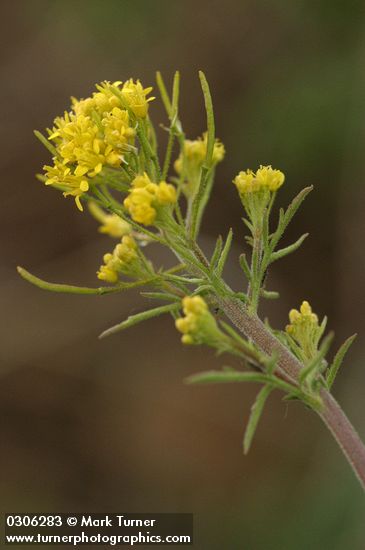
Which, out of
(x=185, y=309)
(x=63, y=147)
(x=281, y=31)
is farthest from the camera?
(x=281, y=31)

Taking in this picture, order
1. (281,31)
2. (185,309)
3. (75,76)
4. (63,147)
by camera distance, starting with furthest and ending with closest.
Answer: (75,76), (281,31), (63,147), (185,309)

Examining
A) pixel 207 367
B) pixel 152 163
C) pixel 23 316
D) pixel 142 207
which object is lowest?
pixel 142 207

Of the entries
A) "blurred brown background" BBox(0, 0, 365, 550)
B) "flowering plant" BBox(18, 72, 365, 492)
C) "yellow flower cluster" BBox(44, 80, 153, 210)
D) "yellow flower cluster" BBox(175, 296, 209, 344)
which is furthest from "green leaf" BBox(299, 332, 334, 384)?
"blurred brown background" BBox(0, 0, 365, 550)

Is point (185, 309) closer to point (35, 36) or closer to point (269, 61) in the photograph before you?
point (269, 61)

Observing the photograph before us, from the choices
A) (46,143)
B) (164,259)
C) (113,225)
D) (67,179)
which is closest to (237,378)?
(113,225)

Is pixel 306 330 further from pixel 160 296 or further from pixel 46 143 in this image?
pixel 46 143

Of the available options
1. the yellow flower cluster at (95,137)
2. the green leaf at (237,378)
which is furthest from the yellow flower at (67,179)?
the green leaf at (237,378)

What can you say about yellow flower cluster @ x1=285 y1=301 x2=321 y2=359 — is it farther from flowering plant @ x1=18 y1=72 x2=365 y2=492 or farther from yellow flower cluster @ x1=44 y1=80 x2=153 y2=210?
yellow flower cluster @ x1=44 y1=80 x2=153 y2=210

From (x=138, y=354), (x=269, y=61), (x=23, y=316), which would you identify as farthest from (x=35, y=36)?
(x=138, y=354)
